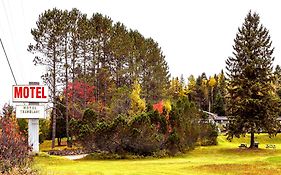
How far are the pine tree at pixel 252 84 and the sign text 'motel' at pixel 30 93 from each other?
17.7 meters

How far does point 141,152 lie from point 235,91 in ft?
31.0

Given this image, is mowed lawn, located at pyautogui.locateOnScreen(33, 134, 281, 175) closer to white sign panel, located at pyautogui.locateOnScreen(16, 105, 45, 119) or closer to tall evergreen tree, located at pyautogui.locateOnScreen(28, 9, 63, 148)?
white sign panel, located at pyautogui.locateOnScreen(16, 105, 45, 119)

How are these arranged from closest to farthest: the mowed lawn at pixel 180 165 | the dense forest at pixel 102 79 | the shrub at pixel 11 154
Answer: the shrub at pixel 11 154 < the mowed lawn at pixel 180 165 < the dense forest at pixel 102 79

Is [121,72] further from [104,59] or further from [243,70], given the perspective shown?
[243,70]

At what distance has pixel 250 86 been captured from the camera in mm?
38750

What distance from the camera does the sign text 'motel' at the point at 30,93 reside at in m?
26.3

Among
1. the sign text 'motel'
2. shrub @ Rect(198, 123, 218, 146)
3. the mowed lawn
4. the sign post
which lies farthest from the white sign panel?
shrub @ Rect(198, 123, 218, 146)

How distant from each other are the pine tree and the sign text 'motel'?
58.1 feet

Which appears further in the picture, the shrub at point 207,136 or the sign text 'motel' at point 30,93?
the shrub at point 207,136

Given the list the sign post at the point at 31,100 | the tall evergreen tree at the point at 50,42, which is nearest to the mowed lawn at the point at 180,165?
the sign post at the point at 31,100

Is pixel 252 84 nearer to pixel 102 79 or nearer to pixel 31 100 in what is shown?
pixel 31 100

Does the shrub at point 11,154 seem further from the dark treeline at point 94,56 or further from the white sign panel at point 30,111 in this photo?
the dark treeline at point 94,56

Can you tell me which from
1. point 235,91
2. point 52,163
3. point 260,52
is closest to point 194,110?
point 235,91

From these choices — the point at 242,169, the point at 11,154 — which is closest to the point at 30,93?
the point at 242,169
